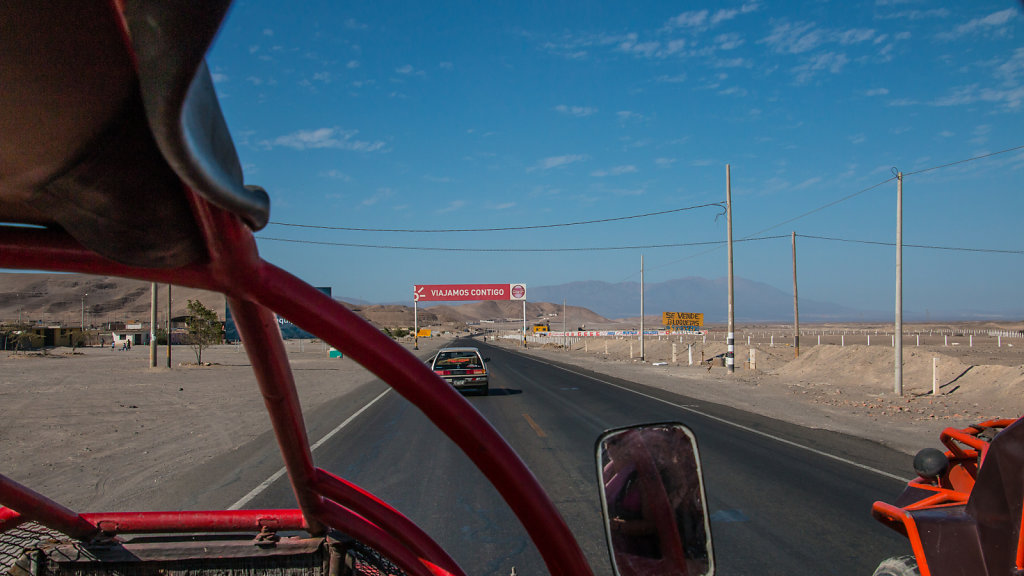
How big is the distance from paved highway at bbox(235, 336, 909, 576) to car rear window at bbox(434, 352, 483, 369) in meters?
4.20

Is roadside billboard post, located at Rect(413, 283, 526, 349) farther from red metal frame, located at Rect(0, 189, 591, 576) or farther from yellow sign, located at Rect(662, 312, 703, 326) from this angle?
red metal frame, located at Rect(0, 189, 591, 576)

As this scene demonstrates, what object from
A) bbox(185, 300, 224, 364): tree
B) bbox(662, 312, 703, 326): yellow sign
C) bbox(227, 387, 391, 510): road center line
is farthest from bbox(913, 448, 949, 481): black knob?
bbox(662, 312, 703, 326): yellow sign

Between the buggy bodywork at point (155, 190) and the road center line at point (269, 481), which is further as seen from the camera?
the road center line at point (269, 481)

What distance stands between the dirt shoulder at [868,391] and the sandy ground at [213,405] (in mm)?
47

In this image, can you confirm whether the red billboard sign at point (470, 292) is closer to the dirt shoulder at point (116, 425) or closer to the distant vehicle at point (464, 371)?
the dirt shoulder at point (116, 425)

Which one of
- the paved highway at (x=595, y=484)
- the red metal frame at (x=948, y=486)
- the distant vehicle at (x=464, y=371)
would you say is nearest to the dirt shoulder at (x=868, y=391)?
the paved highway at (x=595, y=484)

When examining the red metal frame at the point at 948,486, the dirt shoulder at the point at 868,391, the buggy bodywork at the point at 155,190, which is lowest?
the dirt shoulder at the point at 868,391

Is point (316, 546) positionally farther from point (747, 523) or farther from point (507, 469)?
point (747, 523)

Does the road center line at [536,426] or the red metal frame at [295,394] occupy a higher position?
the red metal frame at [295,394]

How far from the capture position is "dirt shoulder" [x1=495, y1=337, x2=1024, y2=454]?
14641 millimetres

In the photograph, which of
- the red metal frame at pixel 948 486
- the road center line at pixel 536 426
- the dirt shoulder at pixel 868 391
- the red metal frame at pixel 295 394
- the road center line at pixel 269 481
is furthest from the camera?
the dirt shoulder at pixel 868 391

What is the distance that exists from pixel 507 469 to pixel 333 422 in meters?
13.2

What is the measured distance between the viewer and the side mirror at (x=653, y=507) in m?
1.87

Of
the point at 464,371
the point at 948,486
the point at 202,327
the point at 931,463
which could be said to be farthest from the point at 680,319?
the point at 931,463
